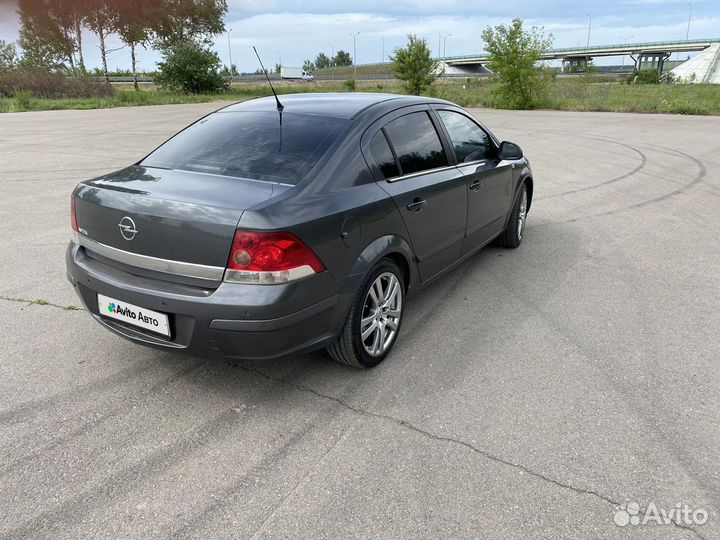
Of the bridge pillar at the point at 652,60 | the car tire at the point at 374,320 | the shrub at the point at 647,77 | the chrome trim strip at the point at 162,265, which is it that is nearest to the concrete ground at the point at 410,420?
the car tire at the point at 374,320

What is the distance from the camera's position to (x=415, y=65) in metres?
33.9

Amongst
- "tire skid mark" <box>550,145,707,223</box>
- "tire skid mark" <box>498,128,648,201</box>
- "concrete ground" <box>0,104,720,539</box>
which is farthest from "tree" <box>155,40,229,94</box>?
"concrete ground" <box>0,104,720,539</box>

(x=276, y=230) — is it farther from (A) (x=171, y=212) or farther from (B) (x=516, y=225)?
(B) (x=516, y=225)

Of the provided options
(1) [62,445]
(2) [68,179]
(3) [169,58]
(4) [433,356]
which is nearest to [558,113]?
(2) [68,179]

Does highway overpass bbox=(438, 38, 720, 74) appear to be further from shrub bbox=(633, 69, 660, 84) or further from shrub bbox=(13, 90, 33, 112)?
shrub bbox=(13, 90, 33, 112)

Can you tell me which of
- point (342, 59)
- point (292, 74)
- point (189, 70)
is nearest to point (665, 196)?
point (189, 70)

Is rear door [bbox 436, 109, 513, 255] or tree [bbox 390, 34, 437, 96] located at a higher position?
tree [bbox 390, 34, 437, 96]

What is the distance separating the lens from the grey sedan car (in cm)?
272

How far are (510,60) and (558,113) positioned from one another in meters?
3.61

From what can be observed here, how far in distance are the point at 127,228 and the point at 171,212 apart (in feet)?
1.09

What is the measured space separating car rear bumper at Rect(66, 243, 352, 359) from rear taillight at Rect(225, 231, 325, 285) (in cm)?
4

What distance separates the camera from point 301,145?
3.34m

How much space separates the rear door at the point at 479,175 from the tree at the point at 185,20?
63.4m

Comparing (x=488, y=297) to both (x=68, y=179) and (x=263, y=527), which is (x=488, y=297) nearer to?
(x=263, y=527)
